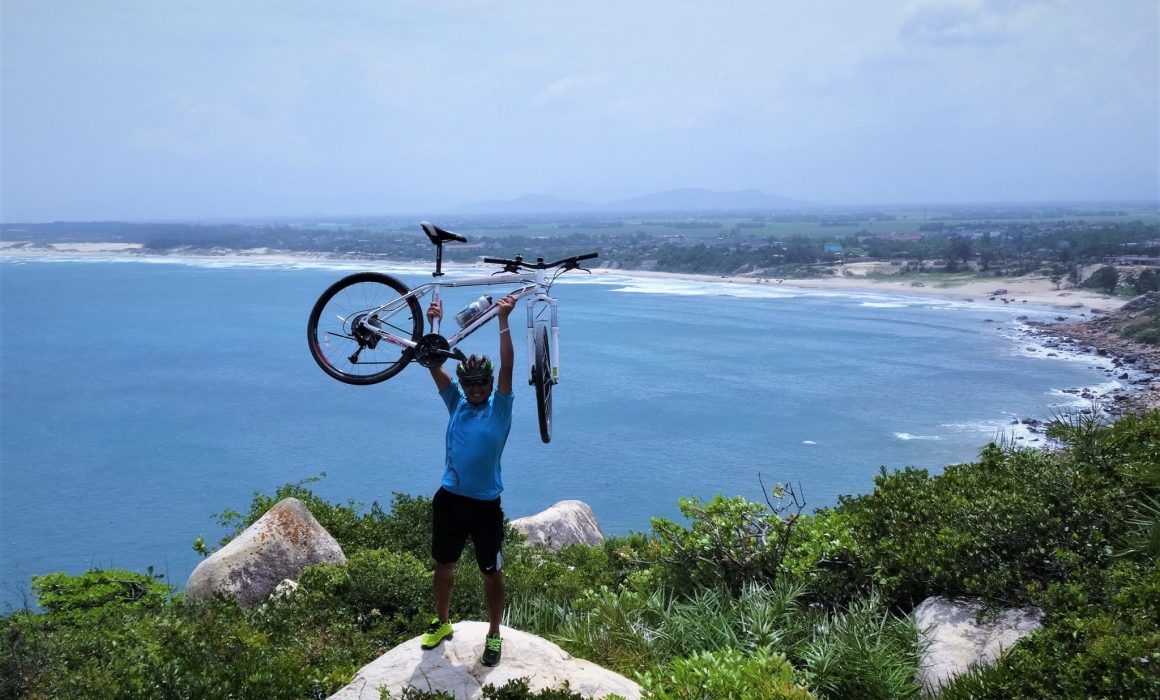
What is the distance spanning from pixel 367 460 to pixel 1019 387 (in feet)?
120

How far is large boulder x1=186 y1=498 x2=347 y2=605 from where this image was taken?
9734 mm

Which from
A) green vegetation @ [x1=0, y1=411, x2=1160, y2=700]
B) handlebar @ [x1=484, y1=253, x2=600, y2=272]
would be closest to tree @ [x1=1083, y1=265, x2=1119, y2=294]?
green vegetation @ [x1=0, y1=411, x2=1160, y2=700]

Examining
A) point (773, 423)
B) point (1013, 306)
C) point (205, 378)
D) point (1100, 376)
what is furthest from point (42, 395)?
point (1013, 306)

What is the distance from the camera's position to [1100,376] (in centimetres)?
4772

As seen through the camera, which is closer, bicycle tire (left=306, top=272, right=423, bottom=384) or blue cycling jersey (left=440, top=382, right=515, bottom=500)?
blue cycling jersey (left=440, top=382, right=515, bottom=500)

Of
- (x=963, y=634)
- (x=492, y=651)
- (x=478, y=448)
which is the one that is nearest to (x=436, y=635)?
(x=492, y=651)

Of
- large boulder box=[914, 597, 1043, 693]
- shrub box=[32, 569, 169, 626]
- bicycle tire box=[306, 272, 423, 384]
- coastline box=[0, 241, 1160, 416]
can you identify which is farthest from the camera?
coastline box=[0, 241, 1160, 416]

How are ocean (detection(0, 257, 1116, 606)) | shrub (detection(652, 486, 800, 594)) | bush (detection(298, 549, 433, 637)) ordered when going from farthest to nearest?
ocean (detection(0, 257, 1116, 606)), bush (detection(298, 549, 433, 637)), shrub (detection(652, 486, 800, 594))

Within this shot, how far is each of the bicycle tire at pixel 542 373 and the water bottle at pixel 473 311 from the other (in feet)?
1.51

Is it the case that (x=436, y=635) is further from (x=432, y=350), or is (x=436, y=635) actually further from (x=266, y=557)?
(x=266, y=557)

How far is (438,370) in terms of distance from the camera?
629cm

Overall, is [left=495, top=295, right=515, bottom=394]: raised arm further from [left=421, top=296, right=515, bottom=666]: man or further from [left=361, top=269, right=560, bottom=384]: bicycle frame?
[left=361, top=269, right=560, bottom=384]: bicycle frame

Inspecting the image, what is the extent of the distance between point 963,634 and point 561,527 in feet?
28.6

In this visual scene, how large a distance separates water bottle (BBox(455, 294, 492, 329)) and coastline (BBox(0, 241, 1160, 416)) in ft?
20.6
